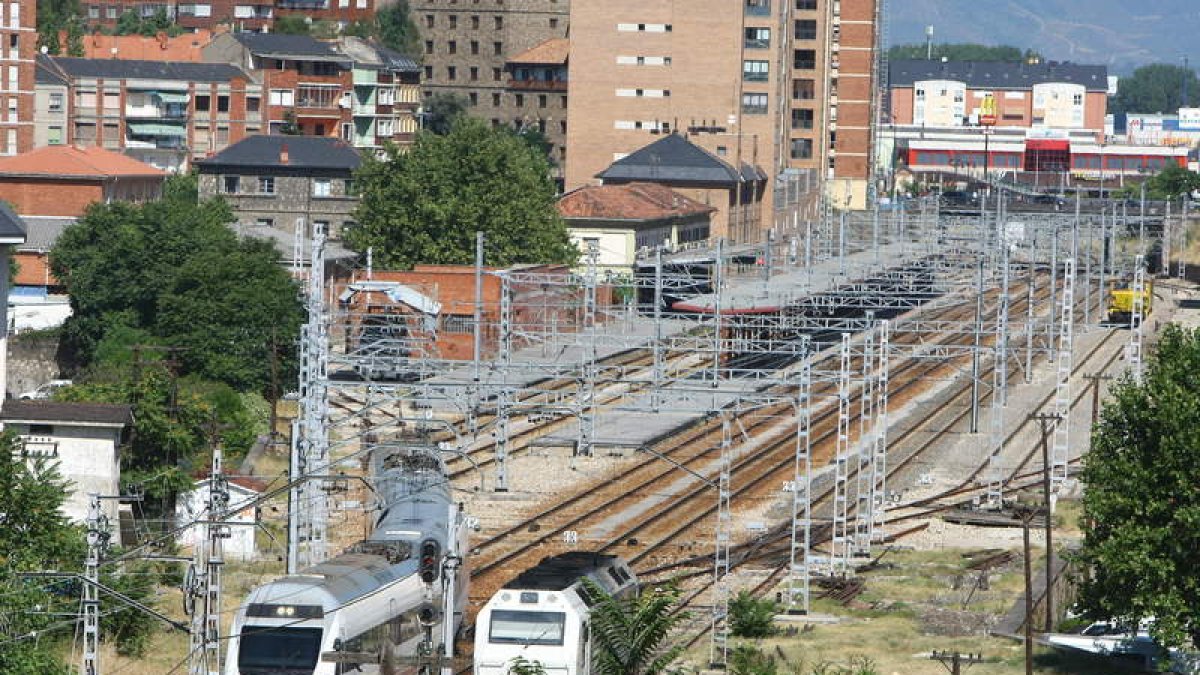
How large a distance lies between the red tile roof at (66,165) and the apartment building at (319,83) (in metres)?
26.3

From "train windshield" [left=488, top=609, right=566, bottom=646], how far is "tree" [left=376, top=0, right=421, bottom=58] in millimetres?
109909

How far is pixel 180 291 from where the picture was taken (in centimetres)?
5447

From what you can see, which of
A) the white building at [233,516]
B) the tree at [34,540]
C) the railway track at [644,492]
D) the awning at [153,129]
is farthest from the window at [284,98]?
the tree at [34,540]

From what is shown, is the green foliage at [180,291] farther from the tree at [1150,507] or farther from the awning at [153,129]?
the awning at [153,129]

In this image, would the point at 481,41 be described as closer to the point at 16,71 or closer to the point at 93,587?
the point at 16,71

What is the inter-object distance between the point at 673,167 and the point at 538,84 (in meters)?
32.3

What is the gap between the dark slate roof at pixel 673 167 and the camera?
296 feet

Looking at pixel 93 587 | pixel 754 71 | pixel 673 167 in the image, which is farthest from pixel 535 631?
pixel 754 71

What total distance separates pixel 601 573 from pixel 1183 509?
23.7 ft

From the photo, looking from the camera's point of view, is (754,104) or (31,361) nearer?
(31,361)

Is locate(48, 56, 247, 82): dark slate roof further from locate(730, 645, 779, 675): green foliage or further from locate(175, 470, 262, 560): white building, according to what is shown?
locate(730, 645, 779, 675): green foliage

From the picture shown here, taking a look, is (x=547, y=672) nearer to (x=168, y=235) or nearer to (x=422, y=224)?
(x=168, y=235)

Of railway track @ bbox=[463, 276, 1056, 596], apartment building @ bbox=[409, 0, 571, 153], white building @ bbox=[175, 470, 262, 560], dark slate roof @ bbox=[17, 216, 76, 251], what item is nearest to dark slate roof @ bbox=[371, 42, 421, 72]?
apartment building @ bbox=[409, 0, 571, 153]

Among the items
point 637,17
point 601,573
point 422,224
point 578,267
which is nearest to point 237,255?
point 422,224
